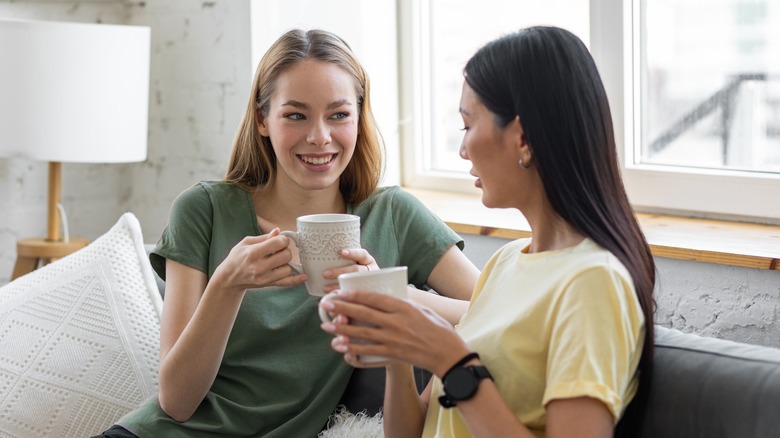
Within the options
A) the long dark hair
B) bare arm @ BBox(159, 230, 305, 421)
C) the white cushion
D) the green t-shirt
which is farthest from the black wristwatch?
the white cushion

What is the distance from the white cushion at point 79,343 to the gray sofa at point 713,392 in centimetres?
105

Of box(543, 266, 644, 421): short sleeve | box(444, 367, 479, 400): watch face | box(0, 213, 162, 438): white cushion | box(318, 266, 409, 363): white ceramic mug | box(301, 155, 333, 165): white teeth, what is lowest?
box(0, 213, 162, 438): white cushion

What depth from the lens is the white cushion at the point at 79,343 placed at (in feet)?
6.03

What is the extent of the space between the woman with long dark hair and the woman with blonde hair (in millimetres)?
436

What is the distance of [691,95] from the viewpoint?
7.36 ft

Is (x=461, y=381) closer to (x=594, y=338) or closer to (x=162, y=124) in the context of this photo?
(x=594, y=338)

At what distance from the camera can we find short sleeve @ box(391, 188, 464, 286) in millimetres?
1874

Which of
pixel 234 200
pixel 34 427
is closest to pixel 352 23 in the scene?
pixel 234 200

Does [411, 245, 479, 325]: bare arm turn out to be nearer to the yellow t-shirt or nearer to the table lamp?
the yellow t-shirt

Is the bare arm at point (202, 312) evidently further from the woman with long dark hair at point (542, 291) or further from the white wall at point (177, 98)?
the white wall at point (177, 98)

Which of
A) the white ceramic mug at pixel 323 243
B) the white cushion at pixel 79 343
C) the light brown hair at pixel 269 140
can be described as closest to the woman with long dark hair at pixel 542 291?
the white ceramic mug at pixel 323 243

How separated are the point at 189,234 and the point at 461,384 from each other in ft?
2.70

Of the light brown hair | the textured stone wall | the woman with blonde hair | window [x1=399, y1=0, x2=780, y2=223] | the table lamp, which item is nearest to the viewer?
the woman with blonde hair

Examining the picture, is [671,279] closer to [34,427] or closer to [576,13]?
[576,13]
